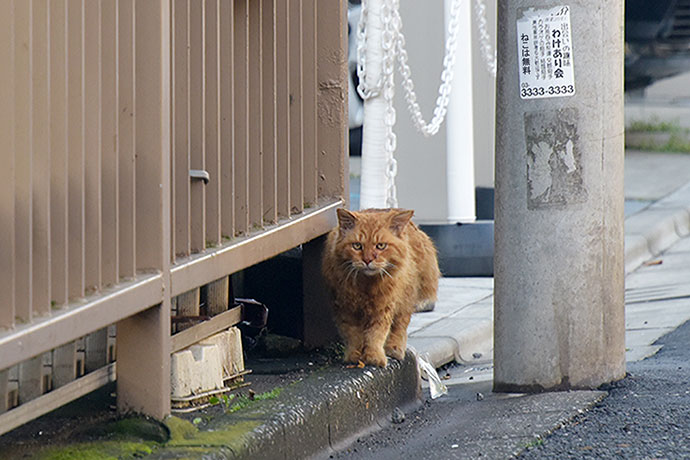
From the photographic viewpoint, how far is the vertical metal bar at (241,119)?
13.4 feet

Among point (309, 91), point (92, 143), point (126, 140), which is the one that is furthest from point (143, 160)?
point (309, 91)

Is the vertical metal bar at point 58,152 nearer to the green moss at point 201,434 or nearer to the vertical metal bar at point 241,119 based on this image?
the green moss at point 201,434

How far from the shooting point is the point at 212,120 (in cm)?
384

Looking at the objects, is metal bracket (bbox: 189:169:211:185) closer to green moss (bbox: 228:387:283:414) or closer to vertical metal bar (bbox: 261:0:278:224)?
vertical metal bar (bbox: 261:0:278:224)

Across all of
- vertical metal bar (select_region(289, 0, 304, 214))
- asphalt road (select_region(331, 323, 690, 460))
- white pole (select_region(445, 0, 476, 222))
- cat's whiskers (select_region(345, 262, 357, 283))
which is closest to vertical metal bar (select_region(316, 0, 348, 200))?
vertical metal bar (select_region(289, 0, 304, 214))

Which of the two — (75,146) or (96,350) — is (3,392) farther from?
(75,146)

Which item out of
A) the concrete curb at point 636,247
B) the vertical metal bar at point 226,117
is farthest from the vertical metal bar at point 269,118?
the concrete curb at point 636,247

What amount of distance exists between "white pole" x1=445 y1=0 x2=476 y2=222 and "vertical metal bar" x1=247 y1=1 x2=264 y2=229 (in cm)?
363

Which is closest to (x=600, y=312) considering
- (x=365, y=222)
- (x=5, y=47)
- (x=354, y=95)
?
(x=365, y=222)

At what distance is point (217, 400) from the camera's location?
12.4 feet

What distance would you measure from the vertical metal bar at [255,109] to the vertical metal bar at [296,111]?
23 centimetres

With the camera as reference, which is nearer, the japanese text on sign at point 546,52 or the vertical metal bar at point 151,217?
the vertical metal bar at point 151,217

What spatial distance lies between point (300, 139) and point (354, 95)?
7.64 m

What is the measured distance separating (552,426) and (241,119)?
1.55 meters
